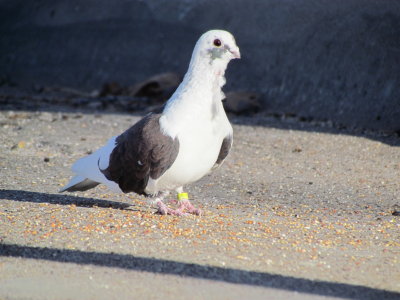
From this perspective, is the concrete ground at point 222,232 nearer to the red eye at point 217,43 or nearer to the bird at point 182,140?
the bird at point 182,140

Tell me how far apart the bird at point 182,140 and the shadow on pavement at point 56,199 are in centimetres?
37

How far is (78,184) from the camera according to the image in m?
6.76

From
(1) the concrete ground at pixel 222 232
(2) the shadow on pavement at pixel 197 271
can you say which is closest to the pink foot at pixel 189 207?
(1) the concrete ground at pixel 222 232

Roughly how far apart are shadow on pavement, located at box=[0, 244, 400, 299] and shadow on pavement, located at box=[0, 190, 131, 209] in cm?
142

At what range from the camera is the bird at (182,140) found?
5973 millimetres

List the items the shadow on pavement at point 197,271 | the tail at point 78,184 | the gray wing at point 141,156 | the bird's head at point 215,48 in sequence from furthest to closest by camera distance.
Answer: the tail at point 78,184 → the bird's head at point 215,48 → the gray wing at point 141,156 → the shadow on pavement at point 197,271

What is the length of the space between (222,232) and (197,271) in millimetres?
976

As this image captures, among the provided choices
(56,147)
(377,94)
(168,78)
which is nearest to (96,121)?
(56,147)

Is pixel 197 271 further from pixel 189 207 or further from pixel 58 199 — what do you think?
pixel 58 199

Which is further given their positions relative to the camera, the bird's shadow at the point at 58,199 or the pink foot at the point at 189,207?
the bird's shadow at the point at 58,199

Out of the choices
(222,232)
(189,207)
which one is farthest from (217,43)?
(222,232)

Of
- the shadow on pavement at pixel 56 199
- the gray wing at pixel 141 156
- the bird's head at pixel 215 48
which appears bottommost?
the shadow on pavement at pixel 56 199

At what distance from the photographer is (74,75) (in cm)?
1797

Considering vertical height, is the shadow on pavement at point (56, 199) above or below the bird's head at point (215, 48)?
below
